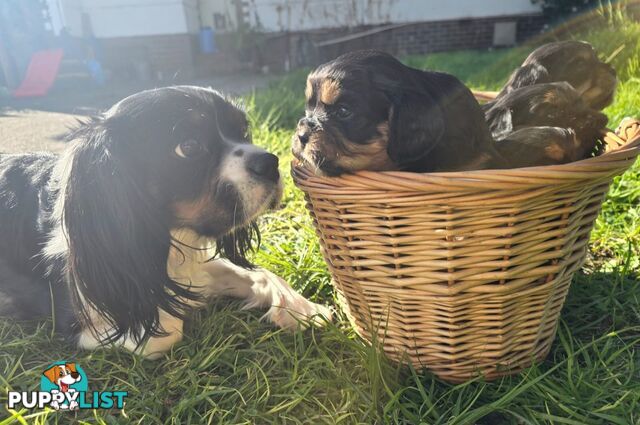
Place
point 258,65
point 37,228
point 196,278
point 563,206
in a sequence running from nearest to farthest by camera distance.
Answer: point 563,206 < point 37,228 < point 196,278 < point 258,65

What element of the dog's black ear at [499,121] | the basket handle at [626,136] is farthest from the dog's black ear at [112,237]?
the basket handle at [626,136]

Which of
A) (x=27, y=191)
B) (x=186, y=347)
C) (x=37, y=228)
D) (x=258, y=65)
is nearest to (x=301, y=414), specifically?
(x=186, y=347)

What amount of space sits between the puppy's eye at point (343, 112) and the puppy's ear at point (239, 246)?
0.73m

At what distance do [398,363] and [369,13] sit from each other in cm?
1201

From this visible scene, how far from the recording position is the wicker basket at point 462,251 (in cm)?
145

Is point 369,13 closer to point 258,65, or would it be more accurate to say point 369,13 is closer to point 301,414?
point 258,65

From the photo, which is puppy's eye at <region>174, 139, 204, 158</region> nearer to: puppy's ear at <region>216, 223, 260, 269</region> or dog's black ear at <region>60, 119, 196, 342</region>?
dog's black ear at <region>60, 119, 196, 342</region>

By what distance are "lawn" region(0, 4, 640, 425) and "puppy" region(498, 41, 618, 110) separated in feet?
2.54

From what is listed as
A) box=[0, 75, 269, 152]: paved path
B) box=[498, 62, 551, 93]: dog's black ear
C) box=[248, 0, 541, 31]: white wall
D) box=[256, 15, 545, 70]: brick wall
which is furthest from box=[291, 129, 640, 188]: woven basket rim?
box=[248, 0, 541, 31]: white wall

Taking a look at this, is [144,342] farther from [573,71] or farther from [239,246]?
[573,71]

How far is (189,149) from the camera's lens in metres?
1.93

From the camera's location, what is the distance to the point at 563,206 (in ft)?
5.07

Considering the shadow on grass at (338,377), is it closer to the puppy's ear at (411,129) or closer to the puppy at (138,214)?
the puppy at (138,214)

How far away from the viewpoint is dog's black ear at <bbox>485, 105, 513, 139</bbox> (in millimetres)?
2381
